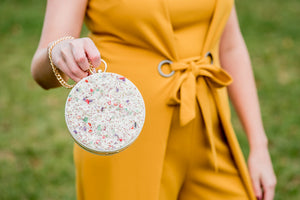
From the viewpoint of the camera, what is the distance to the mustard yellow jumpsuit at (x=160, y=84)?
1.28 m

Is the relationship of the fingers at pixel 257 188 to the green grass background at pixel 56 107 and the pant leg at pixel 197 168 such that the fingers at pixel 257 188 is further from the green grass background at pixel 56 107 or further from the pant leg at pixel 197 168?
the green grass background at pixel 56 107

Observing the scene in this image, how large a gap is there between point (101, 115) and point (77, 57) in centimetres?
17

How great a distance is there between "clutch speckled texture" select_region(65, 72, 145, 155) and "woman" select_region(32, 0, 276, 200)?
0.13 m

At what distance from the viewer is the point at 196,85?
141 centimetres

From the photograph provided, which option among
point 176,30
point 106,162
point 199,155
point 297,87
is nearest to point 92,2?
point 176,30

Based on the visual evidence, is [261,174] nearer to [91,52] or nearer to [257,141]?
[257,141]

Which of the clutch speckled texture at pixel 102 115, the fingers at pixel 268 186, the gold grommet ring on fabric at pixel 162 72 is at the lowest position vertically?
the fingers at pixel 268 186

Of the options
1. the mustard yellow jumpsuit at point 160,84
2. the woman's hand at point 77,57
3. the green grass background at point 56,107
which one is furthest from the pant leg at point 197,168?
the green grass background at point 56,107

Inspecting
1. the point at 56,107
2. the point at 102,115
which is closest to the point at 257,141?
the point at 102,115

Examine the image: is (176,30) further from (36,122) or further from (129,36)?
(36,122)

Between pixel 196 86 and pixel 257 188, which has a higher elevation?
pixel 196 86

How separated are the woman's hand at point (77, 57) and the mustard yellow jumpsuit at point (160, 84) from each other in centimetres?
29

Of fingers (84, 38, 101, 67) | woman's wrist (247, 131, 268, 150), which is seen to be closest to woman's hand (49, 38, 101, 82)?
fingers (84, 38, 101, 67)

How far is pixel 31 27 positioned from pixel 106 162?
15.9ft
